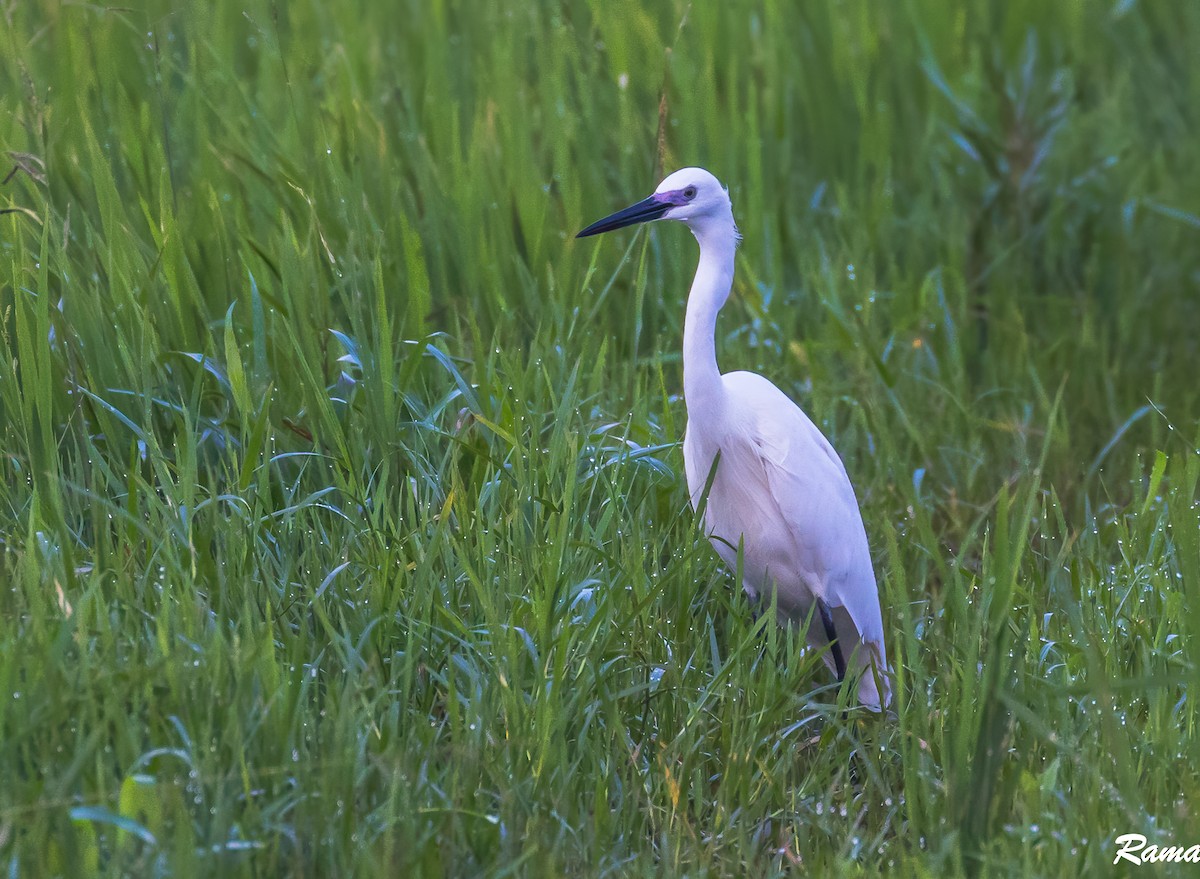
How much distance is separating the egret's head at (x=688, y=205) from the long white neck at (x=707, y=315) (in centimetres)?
1

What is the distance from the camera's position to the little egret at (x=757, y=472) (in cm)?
277

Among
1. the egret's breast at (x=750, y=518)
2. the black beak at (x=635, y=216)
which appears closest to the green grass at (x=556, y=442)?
the egret's breast at (x=750, y=518)

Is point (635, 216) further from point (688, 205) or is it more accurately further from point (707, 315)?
point (707, 315)

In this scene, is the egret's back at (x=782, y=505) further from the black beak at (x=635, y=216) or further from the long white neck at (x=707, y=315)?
the black beak at (x=635, y=216)

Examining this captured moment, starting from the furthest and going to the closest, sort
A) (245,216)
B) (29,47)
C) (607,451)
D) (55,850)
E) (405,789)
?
(29,47) → (245,216) → (607,451) → (405,789) → (55,850)

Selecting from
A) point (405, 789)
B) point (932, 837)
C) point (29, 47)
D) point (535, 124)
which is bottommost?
point (932, 837)

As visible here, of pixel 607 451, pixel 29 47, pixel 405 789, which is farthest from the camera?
pixel 29 47

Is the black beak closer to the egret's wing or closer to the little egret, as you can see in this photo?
the little egret

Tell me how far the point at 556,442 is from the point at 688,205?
1.94 ft

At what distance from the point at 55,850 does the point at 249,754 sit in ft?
0.95

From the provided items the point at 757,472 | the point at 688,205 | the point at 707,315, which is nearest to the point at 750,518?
the point at 757,472

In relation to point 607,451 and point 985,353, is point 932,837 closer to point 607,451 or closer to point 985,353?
point 607,451

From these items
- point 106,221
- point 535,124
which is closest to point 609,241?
point 535,124

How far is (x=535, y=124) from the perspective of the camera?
4.24 meters
